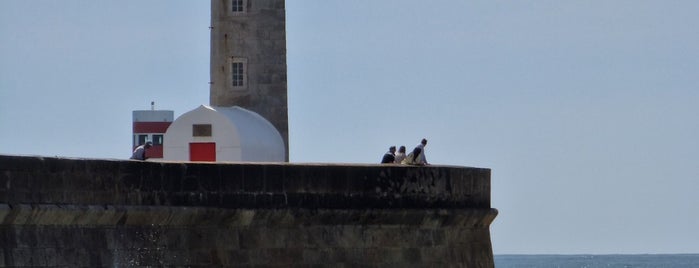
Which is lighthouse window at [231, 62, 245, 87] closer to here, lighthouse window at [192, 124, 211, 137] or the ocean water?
lighthouse window at [192, 124, 211, 137]

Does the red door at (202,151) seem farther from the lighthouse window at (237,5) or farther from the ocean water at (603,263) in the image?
the ocean water at (603,263)

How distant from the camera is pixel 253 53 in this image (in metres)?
31.1

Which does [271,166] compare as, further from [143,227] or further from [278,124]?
[278,124]

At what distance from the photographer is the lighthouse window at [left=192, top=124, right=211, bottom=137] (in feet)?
102

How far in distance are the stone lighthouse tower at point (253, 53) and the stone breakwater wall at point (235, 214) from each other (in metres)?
6.27

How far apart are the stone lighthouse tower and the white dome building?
0.91ft

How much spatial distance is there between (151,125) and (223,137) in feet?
15.8

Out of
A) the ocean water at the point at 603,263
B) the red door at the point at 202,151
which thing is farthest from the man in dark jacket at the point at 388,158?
the ocean water at the point at 603,263

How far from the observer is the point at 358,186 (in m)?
23.2

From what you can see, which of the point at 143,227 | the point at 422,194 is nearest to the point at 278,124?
the point at 422,194

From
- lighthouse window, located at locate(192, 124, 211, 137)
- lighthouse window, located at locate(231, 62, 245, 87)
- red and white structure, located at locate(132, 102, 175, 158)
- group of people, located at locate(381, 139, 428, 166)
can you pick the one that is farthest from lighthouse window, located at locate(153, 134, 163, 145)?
group of people, located at locate(381, 139, 428, 166)

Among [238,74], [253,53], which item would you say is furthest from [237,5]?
[238,74]

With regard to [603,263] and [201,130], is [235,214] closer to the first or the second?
[201,130]

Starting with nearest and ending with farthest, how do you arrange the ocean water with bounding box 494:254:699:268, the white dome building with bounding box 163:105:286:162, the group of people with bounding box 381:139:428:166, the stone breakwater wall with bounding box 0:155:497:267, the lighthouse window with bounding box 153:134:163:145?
the stone breakwater wall with bounding box 0:155:497:267
the group of people with bounding box 381:139:428:166
the white dome building with bounding box 163:105:286:162
the lighthouse window with bounding box 153:134:163:145
the ocean water with bounding box 494:254:699:268
